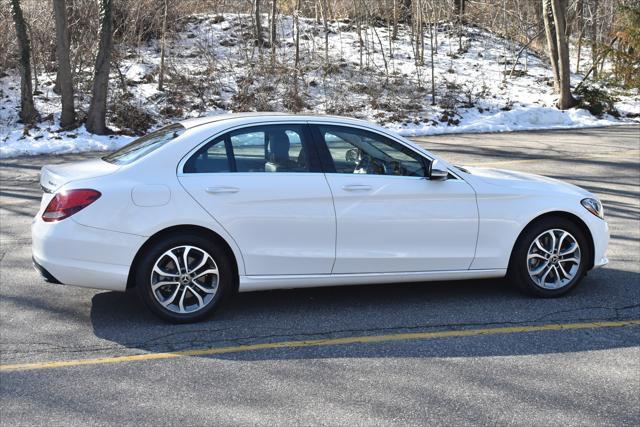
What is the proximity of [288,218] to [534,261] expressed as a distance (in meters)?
2.16

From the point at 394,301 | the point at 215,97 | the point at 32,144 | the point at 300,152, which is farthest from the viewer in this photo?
the point at 215,97

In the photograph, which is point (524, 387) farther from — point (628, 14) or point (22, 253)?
point (628, 14)

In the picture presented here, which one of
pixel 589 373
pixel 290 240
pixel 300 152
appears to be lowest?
pixel 589 373

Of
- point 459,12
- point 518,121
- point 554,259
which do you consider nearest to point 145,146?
point 554,259

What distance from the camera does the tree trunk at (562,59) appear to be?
71.8ft

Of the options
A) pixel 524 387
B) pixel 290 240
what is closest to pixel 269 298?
pixel 290 240

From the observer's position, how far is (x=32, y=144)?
16.8 m

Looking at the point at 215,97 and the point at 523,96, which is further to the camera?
the point at 523,96

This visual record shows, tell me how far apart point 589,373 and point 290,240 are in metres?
2.33

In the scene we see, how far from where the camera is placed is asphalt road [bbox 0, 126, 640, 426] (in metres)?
4.50

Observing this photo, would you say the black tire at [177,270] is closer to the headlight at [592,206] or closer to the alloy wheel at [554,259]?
the alloy wheel at [554,259]

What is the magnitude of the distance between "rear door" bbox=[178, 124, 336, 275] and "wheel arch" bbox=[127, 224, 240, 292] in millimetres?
100

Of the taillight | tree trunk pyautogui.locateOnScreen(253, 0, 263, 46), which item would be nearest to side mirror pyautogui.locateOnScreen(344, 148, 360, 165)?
the taillight

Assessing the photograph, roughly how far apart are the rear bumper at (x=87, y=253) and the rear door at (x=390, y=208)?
1577mm
